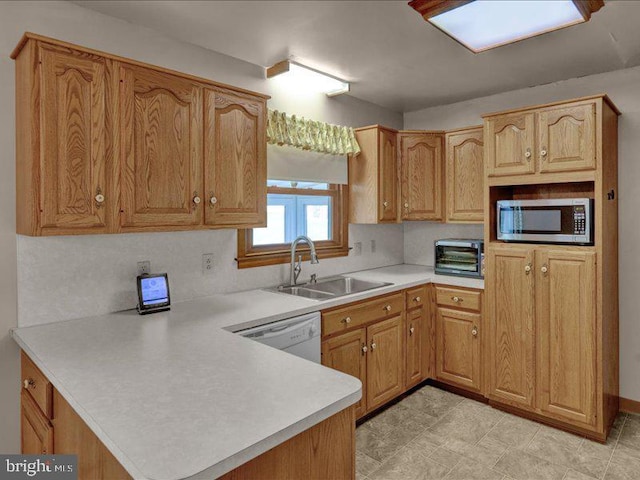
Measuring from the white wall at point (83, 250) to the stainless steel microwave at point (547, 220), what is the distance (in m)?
1.84

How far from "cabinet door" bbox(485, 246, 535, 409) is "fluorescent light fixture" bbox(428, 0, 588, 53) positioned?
1.41m

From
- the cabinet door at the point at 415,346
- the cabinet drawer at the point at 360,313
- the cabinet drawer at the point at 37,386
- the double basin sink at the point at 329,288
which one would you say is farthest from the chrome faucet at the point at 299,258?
the cabinet drawer at the point at 37,386

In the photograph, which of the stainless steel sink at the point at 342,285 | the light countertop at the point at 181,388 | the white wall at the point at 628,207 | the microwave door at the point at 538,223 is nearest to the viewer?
the light countertop at the point at 181,388

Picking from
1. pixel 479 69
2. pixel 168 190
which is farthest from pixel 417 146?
pixel 168 190

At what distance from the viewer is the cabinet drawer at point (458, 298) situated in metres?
3.13

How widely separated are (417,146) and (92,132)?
2.56 meters

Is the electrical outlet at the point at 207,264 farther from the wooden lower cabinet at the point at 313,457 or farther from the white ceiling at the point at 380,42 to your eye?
the wooden lower cabinet at the point at 313,457

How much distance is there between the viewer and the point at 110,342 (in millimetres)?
1688

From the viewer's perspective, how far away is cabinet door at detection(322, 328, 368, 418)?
98.9 inches

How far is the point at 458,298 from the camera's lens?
3221mm

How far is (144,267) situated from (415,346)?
2.09 meters

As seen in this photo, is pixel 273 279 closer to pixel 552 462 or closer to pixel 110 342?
pixel 110 342

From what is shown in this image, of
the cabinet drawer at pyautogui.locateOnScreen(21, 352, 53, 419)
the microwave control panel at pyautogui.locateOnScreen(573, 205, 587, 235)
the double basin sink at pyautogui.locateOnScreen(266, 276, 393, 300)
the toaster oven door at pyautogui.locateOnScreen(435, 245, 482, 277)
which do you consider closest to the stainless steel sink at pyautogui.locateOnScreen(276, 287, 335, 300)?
the double basin sink at pyautogui.locateOnScreen(266, 276, 393, 300)

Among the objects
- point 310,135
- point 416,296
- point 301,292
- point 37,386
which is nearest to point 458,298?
point 416,296
